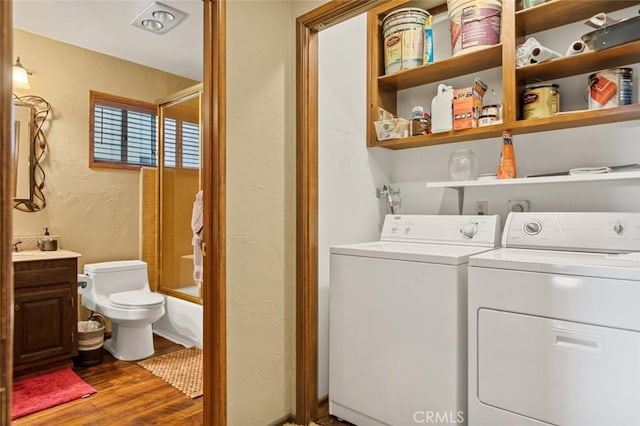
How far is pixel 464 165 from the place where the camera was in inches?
87.2

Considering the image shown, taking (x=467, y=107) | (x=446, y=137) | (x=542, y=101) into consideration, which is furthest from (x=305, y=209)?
(x=542, y=101)

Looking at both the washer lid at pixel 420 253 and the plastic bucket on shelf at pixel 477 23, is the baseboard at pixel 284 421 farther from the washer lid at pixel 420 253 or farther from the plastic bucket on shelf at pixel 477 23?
the plastic bucket on shelf at pixel 477 23

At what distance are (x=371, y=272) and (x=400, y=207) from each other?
90 cm

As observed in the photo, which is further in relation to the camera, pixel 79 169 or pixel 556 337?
pixel 79 169

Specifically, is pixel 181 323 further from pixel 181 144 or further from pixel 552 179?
pixel 552 179

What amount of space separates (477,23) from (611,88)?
703 millimetres

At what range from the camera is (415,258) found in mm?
1633

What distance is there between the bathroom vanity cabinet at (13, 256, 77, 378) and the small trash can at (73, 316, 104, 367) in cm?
5

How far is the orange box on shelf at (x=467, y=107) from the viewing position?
2039 mm

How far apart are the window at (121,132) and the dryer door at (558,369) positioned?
319cm

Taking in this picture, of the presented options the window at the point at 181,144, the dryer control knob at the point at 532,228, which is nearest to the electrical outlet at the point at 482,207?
the dryer control knob at the point at 532,228

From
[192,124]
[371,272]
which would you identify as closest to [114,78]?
[192,124]

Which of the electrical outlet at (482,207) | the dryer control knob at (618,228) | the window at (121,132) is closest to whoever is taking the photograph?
the dryer control knob at (618,228)

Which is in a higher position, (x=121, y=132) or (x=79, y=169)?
(x=121, y=132)
